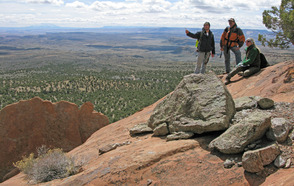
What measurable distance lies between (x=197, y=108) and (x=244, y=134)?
174 centimetres

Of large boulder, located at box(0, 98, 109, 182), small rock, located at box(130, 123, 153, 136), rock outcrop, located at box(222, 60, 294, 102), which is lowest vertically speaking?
large boulder, located at box(0, 98, 109, 182)

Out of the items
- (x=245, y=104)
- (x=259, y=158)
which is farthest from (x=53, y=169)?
(x=245, y=104)

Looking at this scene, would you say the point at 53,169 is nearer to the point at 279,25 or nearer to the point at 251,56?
the point at 251,56

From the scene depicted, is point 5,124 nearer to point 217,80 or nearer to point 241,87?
point 217,80

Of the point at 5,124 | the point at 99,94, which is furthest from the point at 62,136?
the point at 99,94

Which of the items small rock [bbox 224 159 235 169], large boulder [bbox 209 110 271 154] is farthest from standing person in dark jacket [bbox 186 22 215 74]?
small rock [bbox 224 159 235 169]

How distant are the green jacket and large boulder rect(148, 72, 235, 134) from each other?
12.7ft

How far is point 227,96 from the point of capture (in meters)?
6.68

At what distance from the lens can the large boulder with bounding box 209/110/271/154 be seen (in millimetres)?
5188

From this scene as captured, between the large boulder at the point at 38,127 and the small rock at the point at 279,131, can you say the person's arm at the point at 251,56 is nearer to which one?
the small rock at the point at 279,131

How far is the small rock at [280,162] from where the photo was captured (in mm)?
4551

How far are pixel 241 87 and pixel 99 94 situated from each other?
1927 inches

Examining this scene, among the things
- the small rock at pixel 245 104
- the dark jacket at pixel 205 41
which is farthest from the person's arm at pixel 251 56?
the small rock at pixel 245 104

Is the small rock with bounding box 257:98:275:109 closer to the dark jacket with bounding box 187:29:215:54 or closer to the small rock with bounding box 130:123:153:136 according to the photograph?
the small rock with bounding box 130:123:153:136
